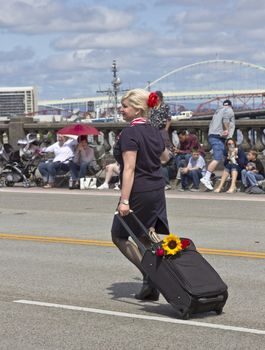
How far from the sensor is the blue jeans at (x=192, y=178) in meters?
18.5

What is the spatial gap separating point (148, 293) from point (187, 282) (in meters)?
1.04

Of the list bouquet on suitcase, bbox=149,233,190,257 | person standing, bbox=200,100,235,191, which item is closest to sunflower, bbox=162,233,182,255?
bouquet on suitcase, bbox=149,233,190,257

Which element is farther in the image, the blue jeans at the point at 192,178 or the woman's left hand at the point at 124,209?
the blue jeans at the point at 192,178

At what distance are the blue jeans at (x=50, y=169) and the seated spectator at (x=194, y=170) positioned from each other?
349 centimetres

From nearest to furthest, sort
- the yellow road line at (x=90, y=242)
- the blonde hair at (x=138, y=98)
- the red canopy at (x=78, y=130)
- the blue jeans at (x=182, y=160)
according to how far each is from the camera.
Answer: the blonde hair at (x=138, y=98)
the yellow road line at (x=90, y=242)
the blue jeans at (x=182, y=160)
the red canopy at (x=78, y=130)

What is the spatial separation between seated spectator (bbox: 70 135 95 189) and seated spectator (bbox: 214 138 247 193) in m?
3.89

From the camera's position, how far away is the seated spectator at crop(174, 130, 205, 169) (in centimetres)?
1884

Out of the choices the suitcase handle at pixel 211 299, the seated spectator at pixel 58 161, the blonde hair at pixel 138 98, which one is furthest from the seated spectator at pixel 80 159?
the suitcase handle at pixel 211 299

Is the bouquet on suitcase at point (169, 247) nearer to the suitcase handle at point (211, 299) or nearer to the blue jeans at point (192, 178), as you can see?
the suitcase handle at point (211, 299)

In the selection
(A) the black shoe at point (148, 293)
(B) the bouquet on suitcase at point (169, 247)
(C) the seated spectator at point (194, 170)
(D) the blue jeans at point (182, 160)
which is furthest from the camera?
(D) the blue jeans at point (182, 160)

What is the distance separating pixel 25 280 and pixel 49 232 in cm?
389

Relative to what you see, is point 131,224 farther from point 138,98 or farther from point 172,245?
point 138,98

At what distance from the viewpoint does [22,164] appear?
21812 mm

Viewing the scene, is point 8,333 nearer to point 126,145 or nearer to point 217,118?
point 126,145
